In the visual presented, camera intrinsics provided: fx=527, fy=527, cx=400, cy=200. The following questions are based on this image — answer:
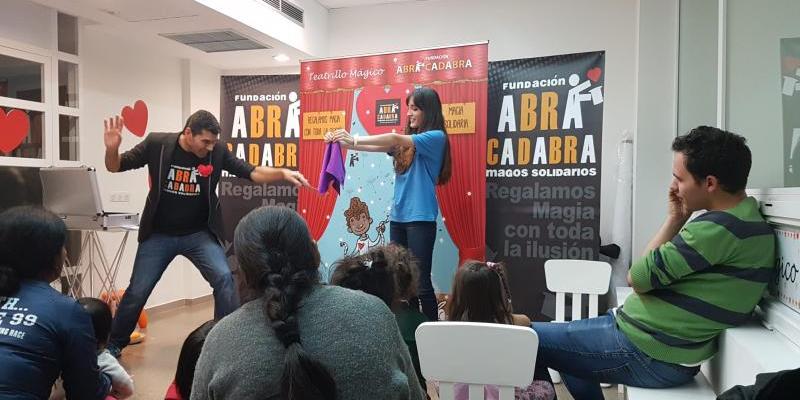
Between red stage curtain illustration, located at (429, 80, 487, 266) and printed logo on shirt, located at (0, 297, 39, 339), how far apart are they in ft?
9.31

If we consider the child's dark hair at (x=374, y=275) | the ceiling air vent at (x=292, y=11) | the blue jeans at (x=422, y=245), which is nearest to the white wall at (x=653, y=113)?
the blue jeans at (x=422, y=245)

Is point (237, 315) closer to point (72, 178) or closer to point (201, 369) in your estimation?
point (201, 369)

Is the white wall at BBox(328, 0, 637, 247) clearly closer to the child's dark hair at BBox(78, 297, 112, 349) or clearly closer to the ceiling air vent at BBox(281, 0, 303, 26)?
the ceiling air vent at BBox(281, 0, 303, 26)

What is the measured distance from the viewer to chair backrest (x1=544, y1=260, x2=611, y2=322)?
8.93 feet

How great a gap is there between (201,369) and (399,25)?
4.22 m

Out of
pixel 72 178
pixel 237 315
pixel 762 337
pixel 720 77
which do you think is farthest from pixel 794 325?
pixel 72 178

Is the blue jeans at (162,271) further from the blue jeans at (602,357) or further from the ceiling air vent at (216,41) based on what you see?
the blue jeans at (602,357)

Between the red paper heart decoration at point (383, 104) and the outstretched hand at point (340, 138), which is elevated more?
the red paper heart decoration at point (383, 104)

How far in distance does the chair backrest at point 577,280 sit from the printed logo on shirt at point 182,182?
6.95 feet

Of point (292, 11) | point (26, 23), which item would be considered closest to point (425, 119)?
point (292, 11)

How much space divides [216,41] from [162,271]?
2.09 m

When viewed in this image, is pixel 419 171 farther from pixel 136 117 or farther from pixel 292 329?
pixel 136 117

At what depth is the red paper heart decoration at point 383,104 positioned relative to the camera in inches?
159

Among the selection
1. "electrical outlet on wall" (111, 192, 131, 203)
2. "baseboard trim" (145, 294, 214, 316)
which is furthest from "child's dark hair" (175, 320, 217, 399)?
"baseboard trim" (145, 294, 214, 316)
